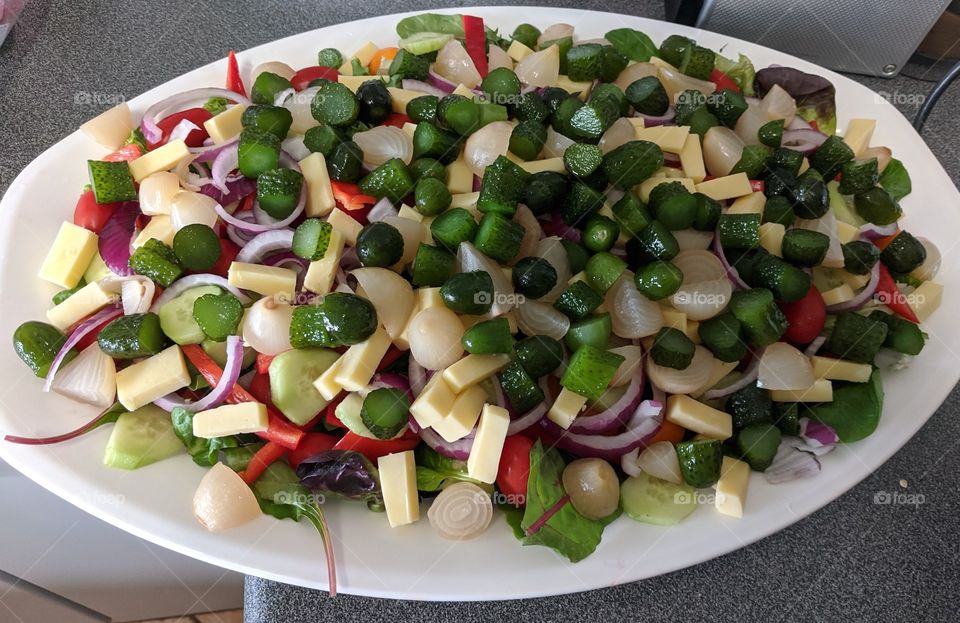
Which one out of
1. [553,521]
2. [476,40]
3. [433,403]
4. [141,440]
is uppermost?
[476,40]

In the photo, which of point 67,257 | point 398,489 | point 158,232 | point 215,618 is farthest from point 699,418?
point 215,618

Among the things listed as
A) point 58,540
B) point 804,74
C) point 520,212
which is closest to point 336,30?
point 520,212

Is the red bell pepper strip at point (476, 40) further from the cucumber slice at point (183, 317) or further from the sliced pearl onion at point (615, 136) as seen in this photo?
the cucumber slice at point (183, 317)

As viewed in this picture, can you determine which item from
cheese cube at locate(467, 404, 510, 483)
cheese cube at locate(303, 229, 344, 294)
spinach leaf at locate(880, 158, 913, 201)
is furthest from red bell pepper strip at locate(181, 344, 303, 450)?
spinach leaf at locate(880, 158, 913, 201)

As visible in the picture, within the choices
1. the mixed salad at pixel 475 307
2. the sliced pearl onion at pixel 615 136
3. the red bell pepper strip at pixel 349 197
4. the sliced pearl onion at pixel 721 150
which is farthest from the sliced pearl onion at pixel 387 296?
the sliced pearl onion at pixel 721 150

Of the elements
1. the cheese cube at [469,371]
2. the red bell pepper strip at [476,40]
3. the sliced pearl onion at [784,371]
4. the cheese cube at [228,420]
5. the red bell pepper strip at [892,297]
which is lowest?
the cheese cube at [228,420]

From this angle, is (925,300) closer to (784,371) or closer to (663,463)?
(784,371)
